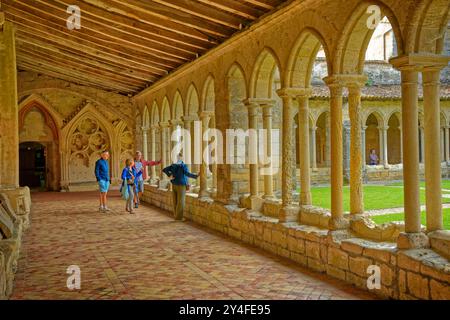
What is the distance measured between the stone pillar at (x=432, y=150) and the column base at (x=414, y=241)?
12cm

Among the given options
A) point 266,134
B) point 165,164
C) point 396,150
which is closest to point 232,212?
point 266,134

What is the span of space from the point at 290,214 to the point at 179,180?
3.84 m

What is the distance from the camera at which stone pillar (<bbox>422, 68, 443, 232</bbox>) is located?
4.45 m

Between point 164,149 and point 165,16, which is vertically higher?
point 165,16

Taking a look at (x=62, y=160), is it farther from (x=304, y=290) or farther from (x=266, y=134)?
(x=304, y=290)

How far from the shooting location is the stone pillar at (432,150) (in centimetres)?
445

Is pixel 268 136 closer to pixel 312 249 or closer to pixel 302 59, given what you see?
pixel 302 59

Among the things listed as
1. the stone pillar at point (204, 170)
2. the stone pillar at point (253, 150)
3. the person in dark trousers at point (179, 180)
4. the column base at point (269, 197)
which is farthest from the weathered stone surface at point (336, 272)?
the stone pillar at point (204, 170)

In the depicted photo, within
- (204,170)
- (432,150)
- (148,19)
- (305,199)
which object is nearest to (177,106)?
(204,170)

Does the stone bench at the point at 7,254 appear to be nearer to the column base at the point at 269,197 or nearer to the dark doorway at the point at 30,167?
the column base at the point at 269,197

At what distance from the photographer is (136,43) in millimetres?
9859

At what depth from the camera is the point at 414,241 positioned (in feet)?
14.4

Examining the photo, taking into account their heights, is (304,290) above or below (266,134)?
below

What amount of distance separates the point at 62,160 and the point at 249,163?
12.5m
